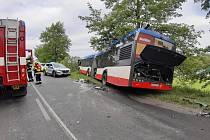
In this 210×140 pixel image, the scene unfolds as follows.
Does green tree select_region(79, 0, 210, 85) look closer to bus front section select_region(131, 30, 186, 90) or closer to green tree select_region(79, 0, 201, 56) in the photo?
green tree select_region(79, 0, 201, 56)

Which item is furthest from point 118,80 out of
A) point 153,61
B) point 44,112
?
point 44,112

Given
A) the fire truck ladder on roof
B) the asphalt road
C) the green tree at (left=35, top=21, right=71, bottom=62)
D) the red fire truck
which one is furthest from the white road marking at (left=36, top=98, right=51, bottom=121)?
the green tree at (left=35, top=21, right=71, bottom=62)

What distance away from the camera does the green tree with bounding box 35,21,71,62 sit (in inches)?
2948

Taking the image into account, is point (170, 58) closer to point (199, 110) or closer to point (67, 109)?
point (199, 110)

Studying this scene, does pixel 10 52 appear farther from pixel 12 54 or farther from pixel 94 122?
pixel 94 122

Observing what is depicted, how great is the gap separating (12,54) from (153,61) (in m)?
6.45

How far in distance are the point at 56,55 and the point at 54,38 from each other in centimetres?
454

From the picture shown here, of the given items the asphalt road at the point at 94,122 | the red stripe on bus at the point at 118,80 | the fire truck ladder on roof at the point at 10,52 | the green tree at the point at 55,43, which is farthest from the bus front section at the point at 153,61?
the green tree at the point at 55,43

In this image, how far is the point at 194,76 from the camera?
14.0 meters

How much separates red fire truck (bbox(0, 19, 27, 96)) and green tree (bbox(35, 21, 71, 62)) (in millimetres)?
61407

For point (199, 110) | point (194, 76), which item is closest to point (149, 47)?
point (194, 76)

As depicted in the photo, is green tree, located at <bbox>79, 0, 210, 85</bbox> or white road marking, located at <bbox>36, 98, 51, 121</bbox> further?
green tree, located at <bbox>79, 0, 210, 85</bbox>

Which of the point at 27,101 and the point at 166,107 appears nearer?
the point at 166,107

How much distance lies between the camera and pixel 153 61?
14.5m
